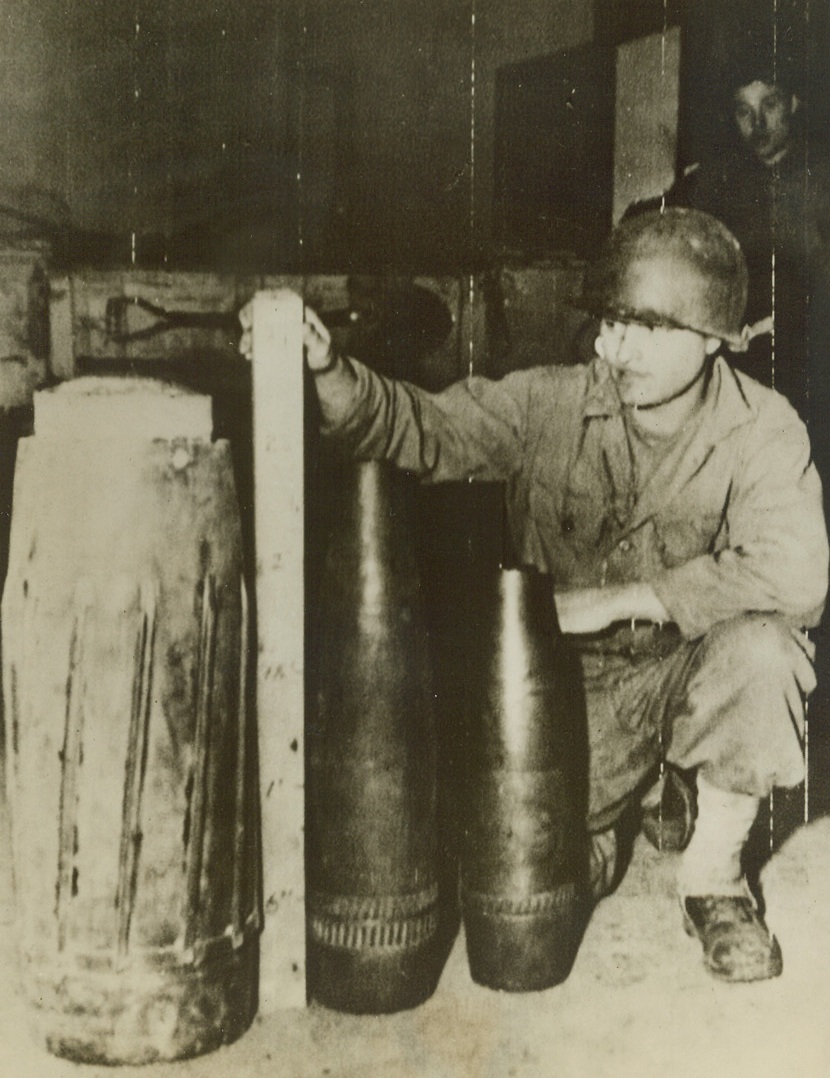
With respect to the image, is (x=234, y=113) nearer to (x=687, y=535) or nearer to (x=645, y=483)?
(x=645, y=483)

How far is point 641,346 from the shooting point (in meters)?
A: 2.26

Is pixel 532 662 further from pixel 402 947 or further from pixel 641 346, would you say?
pixel 641 346

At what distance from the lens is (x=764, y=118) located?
7.59 ft

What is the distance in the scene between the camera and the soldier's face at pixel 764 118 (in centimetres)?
230

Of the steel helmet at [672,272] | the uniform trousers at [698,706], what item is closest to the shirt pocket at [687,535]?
the uniform trousers at [698,706]

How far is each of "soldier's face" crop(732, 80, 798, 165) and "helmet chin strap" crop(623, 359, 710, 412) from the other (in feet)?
1.41

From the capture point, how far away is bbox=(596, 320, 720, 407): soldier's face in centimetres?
225

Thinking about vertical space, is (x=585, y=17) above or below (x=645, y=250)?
above

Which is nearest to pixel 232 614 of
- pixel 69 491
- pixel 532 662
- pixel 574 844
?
pixel 69 491

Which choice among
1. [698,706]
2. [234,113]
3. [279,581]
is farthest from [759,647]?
[234,113]

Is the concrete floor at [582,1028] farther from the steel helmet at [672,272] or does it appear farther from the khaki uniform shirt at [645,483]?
the steel helmet at [672,272]

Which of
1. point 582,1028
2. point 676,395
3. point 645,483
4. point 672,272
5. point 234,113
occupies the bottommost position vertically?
point 582,1028

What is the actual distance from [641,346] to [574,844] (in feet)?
3.06

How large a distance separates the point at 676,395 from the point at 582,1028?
1168mm
